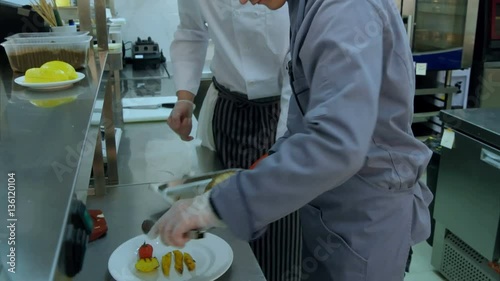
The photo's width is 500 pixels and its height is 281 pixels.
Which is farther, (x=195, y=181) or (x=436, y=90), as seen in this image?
(x=436, y=90)

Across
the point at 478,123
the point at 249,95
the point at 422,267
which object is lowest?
the point at 422,267

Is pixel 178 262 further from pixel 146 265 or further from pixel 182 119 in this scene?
pixel 182 119

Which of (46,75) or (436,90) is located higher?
(46,75)

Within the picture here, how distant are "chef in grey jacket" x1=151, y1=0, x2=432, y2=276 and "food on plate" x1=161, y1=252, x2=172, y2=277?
182 millimetres

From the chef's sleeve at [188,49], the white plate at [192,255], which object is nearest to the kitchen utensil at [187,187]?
the white plate at [192,255]

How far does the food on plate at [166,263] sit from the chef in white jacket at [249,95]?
1.44ft

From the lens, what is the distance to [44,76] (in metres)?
0.81

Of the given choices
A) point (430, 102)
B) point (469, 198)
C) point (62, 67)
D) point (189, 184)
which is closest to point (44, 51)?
point (62, 67)

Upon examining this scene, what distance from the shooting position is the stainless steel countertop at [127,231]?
0.94 m

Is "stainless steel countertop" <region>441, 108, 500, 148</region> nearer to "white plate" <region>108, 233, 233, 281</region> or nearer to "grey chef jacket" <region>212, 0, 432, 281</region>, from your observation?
"grey chef jacket" <region>212, 0, 432, 281</region>

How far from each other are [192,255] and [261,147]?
19.2 inches

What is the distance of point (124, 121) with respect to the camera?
6.44 feet

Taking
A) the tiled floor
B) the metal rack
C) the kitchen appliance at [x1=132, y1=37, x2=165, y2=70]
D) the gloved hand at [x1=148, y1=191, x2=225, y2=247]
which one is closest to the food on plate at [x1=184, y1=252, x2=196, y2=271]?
the gloved hand at [x1=148, y1=191, x2=225, y2=247]

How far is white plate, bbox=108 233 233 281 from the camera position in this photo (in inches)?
35.8
